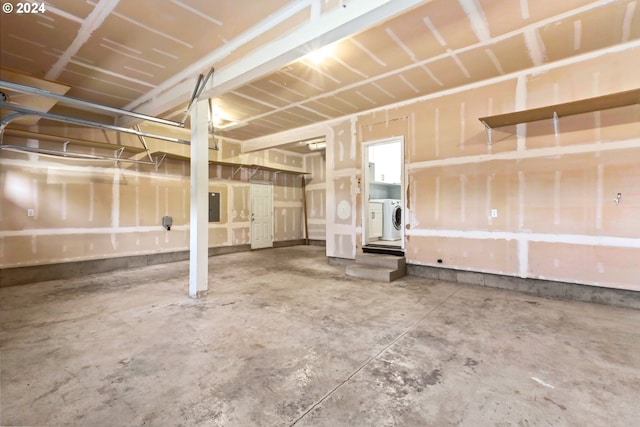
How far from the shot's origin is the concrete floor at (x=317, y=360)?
1.68 m

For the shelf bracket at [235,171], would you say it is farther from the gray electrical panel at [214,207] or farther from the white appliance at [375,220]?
the white appliance at [375,220]

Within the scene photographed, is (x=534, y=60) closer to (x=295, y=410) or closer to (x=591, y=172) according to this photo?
(x=591, y=172)

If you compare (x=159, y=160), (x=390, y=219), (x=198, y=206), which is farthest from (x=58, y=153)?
(x=390, y=219)

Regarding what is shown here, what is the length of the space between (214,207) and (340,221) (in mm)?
3558

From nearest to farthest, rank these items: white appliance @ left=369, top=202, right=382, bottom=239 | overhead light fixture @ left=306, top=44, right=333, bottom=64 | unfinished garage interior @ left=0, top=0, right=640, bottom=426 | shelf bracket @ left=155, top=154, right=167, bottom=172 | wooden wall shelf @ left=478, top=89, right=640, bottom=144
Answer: unfinished garage interior @ left=0, top=0, right=640, bottom=426 → wooden wall shelf @ left=478, top=89, right=640, bottom=144 → overhead light fixture @ left=306, top=44, right=333, bottom=64 → shelf bracket @ left=155, top=154, right=167, bottom=172 → white appliance @ left=369, top=202, right=382, bottom=239

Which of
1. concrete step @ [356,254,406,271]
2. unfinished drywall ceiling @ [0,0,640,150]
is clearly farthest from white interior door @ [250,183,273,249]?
unfinished drywall ceiling @ [0,0,640,150]

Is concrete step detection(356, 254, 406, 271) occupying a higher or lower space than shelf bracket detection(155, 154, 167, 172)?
lower

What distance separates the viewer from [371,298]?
152 inches

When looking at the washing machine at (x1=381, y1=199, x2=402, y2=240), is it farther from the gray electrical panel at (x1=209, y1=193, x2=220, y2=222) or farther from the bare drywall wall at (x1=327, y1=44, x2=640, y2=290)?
the gray electrical panel at (x1=209, y1=193, x2=220, y2=222)

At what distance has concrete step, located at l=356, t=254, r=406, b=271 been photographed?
4.98 meters

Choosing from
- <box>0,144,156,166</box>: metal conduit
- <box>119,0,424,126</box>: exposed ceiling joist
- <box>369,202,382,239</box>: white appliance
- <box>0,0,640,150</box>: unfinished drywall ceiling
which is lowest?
<box>369,202,382,239</box>: white appliance

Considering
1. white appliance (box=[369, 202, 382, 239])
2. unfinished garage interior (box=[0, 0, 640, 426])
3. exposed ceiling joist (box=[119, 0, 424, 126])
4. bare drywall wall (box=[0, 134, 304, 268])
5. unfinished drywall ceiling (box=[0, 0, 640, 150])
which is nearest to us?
unfinished garage interior (box=[0, 0, 640, 426])

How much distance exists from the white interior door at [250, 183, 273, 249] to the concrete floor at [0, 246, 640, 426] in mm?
4488

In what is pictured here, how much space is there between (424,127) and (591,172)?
2.35 meters
